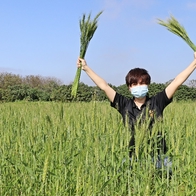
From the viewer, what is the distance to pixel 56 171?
1858 mm

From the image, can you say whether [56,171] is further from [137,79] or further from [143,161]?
[137,79]

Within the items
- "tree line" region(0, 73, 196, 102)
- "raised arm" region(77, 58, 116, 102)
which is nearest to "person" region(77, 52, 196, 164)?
"raised arm" region(77, 58, 116, 102)

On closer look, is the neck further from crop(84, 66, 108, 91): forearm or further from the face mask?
crop(84, 66, 108, 91): forearm

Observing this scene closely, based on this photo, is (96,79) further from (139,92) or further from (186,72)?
(186,72)

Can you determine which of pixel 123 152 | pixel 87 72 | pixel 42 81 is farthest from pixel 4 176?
pixel 42 81

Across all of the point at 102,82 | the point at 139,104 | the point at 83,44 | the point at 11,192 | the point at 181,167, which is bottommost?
the point at 11,192

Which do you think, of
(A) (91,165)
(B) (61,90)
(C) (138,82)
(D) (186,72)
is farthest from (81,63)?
(B) (61,90)

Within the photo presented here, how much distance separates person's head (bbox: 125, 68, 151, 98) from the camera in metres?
2.53

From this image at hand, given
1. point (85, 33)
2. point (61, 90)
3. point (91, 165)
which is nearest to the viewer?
point (91, 165)

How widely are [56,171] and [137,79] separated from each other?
0.98 meters

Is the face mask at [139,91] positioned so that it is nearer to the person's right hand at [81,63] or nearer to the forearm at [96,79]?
the forearm at [96,79]

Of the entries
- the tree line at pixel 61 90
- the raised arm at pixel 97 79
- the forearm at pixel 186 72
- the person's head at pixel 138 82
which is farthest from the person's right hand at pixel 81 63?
the tree line at pixel 61 90

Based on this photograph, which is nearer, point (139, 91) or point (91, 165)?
point (91, 165)

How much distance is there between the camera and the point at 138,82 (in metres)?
2.54
